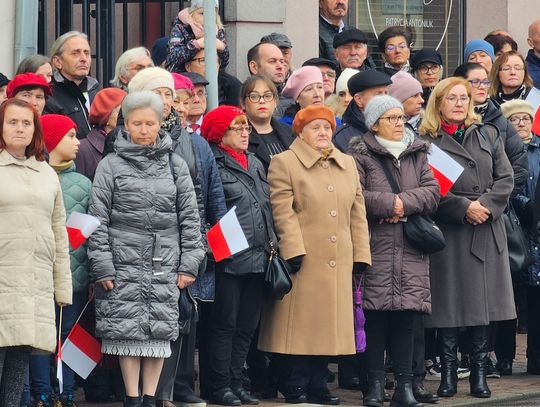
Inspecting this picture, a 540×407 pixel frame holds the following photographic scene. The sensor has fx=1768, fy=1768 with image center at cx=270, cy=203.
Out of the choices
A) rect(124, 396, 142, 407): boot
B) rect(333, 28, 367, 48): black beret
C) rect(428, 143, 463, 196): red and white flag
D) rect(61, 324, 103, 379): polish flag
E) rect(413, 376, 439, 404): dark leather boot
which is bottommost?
rect(413, 376, 439, 404): dark leather boot

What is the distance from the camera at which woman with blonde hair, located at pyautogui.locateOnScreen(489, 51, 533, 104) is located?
572 inches

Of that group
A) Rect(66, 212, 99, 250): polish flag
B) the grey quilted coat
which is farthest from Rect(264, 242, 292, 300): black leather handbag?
Rect(66, 212, 99, 250): polish flag

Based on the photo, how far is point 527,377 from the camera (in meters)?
13.4

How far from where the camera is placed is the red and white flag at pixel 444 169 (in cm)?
1227

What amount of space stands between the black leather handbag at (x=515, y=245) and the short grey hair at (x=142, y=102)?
10.3 ft

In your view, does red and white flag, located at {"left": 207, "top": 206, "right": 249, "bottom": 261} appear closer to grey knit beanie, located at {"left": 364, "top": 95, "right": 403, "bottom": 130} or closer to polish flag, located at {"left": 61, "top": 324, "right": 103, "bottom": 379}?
polish flag, located at {"left": 61, "top": 324, "right": 103, "bottom": 379}

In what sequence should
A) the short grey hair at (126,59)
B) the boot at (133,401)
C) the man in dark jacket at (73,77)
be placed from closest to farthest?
the boot at (133,401) → the man in dark jacket at (73,77) → the short grey hair at (126,59)

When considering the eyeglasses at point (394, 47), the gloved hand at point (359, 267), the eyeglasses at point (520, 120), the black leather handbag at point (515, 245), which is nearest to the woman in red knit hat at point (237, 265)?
the gloved hand at point (359, 267)

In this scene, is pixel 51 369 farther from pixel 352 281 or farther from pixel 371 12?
pixel 371 12

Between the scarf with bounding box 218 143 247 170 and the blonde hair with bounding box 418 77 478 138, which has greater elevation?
the blonde hair with bounding box 418 77 478 138

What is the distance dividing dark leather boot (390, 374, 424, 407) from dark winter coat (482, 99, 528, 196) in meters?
2.16

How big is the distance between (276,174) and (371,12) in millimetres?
6158

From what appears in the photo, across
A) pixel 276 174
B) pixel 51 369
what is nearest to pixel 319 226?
pixel 276 174

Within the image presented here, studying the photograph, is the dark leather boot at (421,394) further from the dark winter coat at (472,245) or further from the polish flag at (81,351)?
the polish flag at (81,351)
